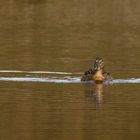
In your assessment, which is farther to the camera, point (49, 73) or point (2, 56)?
point (2, 56)

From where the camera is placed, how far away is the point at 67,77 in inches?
968

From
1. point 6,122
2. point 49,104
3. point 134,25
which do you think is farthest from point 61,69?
point 134,25

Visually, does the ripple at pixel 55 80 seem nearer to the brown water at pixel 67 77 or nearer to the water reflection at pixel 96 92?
the brown water at pixel 67 77

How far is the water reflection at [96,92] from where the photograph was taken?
21.3 meters

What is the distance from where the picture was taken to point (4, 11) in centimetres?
4759

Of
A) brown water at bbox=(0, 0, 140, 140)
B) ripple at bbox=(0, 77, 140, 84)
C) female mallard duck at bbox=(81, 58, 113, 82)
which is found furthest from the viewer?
female mallard duck at bbox=(81, 58, 113, 82)

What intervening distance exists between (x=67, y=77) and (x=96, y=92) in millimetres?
2012

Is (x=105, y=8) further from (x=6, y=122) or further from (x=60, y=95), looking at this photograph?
(x=6, y=122)

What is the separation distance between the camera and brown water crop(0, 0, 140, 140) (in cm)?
1844

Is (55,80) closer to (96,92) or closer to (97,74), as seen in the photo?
(97,74)

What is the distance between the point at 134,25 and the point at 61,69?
15.8 meters

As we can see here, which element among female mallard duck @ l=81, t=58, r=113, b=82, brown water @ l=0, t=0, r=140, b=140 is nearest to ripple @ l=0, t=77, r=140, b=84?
brown water @ l=0, t=0, r=140, b=140

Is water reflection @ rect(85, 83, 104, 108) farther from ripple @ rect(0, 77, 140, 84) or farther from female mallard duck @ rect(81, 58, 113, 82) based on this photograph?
ripple @ rect(0, 77, 140, 84)

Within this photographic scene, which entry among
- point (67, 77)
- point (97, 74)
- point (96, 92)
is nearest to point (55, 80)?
point (67, 77)
